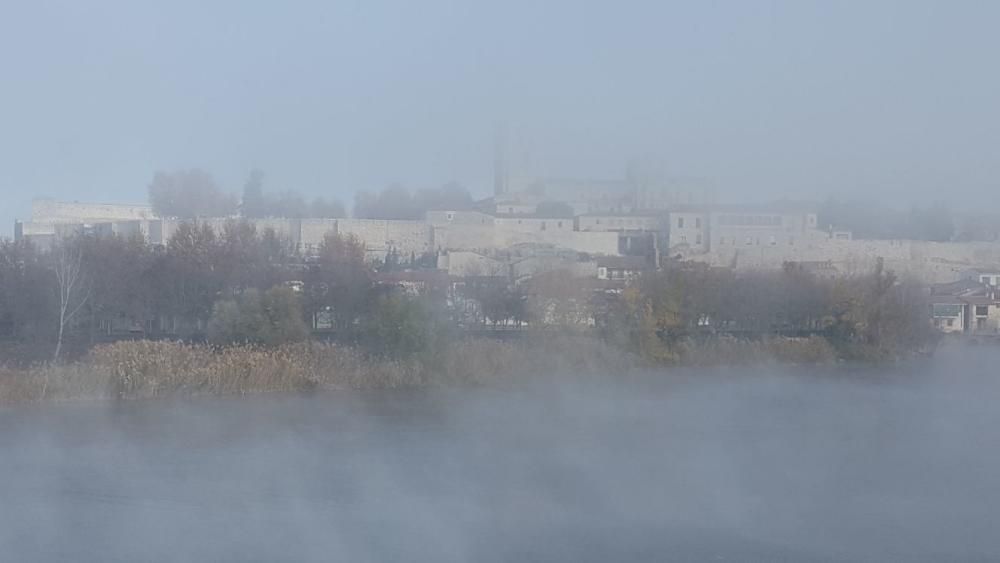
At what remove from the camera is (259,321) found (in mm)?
10352

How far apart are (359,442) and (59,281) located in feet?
16.5

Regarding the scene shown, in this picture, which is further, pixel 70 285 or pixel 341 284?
pixel 341 284

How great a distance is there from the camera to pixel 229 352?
1002 centimetres

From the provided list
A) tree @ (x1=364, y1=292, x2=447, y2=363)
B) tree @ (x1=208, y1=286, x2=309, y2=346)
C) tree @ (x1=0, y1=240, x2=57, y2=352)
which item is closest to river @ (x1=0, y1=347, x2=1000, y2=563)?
tree @ (x1=364, y1=292, x2=447, y2=363)

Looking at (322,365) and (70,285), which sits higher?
(70,285)

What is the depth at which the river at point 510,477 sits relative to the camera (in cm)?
491

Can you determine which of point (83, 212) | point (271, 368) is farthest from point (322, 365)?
point (83, 212)

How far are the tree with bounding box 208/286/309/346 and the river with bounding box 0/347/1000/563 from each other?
0.89 metres

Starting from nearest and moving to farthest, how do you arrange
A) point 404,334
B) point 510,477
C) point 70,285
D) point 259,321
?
point 510,477 < point 259,321 < point 404,334 < point 70,285

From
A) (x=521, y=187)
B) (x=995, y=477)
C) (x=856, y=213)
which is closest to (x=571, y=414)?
(x=856, y=213)

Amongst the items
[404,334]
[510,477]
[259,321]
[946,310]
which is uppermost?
[946,310]

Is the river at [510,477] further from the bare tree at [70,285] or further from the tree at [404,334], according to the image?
the bare tree at [70,285]

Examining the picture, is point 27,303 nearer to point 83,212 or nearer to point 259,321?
point 259,321

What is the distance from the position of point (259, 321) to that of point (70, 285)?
6.72ft
